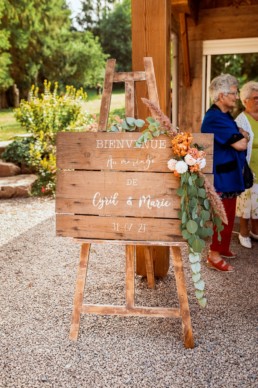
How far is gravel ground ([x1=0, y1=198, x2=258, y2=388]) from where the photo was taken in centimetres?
217

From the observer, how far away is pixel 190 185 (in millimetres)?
2238

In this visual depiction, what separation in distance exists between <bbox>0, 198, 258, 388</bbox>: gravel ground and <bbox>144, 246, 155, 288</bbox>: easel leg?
7cm

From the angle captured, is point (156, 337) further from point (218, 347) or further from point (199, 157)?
point (199, 157)

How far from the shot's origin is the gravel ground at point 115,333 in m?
2.17

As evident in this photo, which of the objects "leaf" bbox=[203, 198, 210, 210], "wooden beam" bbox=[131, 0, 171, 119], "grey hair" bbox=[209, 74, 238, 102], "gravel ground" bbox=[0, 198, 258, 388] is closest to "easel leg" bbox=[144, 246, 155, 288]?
"gravel ground" bbox=[0, 198, 258, 388]

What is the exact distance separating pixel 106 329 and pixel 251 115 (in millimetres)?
2320

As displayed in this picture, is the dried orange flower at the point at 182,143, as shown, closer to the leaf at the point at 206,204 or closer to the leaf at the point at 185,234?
the leaf at the point at 206,204

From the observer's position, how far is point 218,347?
2.43 meters

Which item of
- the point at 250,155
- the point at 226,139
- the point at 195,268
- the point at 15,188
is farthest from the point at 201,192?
the point at 15,188

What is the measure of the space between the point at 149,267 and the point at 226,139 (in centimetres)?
110

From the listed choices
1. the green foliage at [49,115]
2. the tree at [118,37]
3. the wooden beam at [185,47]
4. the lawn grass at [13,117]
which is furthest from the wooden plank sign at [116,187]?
the tree at [118,37]

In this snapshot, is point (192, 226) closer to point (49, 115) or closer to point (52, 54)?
point (49, 115)

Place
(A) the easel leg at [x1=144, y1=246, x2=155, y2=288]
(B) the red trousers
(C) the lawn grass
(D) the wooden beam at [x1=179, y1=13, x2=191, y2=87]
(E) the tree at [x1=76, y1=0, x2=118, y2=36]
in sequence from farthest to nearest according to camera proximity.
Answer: (E) the tree at [x1=76, y1=0, x2=118, y2=36] → (C) the lawn grass → (D) the wooden beam at [x1=179, y1=13, x2=191, y2=87] → (B) the red trousers → (A) the easel leg at [x1=144, y1=246, x2=155, y2=288]

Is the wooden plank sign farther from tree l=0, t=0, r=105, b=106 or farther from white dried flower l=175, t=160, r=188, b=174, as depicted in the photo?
tree l=0, t=0, r=105, b=106
